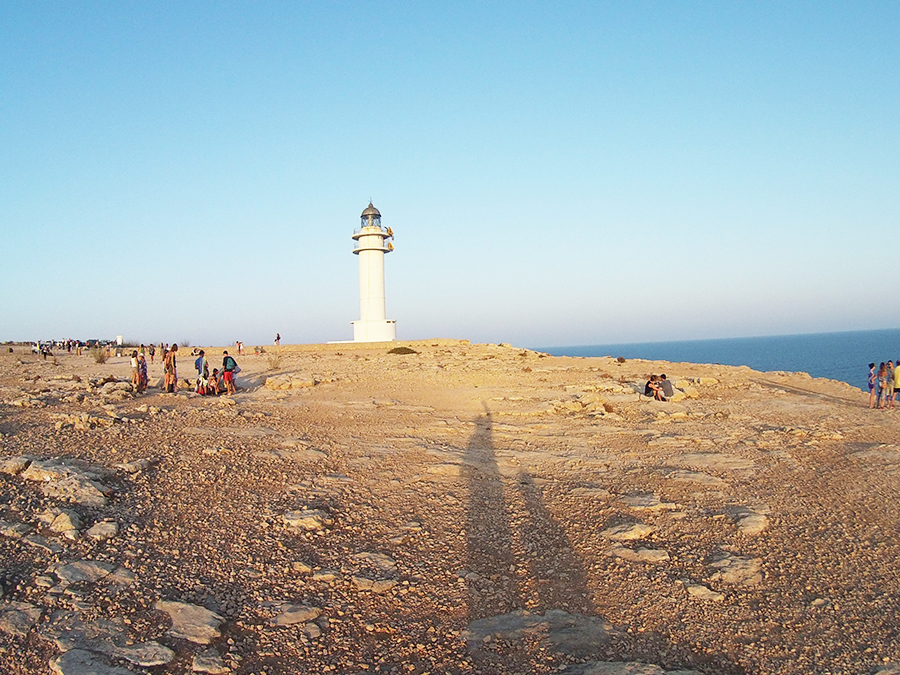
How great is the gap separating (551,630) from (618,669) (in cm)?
70

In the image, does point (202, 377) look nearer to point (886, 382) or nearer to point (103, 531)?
point (103, 531)

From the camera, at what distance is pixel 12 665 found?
4.18 m

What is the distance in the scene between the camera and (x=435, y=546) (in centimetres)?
654

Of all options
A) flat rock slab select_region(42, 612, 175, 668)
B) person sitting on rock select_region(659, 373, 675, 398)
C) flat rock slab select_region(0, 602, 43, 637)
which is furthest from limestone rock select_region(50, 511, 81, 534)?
person sitting on rock select_region(659, 373, 675, 398)

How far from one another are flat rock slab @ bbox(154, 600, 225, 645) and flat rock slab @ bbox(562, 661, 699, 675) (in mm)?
2770

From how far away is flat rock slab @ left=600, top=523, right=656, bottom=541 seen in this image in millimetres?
6784

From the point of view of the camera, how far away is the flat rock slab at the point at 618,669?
4.40 meters

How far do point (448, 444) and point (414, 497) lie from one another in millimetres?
3133

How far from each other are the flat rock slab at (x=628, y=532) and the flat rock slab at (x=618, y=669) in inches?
90.4

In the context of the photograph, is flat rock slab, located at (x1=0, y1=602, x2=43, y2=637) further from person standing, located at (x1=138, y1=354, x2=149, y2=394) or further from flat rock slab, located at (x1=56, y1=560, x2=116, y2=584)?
person standing, located at (x1=138, y1=354, x2=149, y2=394)

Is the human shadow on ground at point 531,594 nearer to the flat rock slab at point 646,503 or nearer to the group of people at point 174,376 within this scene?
the flat rock slab at point 646,503

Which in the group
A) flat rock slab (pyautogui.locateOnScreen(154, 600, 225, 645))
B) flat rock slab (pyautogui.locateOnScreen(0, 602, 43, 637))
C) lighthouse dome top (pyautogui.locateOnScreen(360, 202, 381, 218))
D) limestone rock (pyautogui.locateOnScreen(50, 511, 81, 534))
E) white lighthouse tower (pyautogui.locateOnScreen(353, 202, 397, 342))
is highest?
lighthouse dome top (pyautogui.locateOnScreen(360, 202, 381, 218))

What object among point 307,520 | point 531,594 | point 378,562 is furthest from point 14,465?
point 531,594

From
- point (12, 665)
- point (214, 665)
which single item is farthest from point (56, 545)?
point (214, 665)
